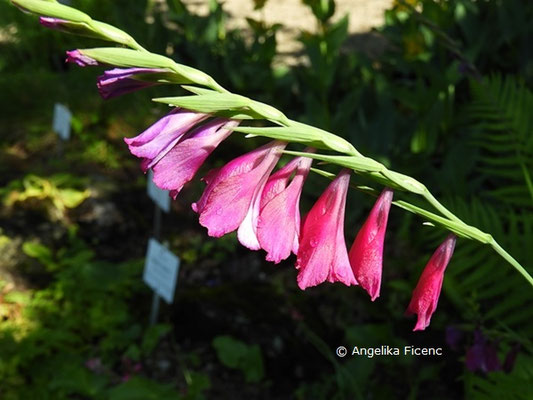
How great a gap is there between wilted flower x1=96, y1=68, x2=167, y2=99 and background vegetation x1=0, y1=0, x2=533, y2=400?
3.14 feet

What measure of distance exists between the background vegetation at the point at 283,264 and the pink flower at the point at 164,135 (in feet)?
2.93

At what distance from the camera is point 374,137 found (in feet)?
9.89

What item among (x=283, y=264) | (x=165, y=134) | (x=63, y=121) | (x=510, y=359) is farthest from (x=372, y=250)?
(x=63, y=121)

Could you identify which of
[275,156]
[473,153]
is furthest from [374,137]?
[275,156]

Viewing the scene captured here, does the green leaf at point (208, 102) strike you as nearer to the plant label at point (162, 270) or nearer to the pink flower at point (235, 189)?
the pink flower at point (235, 189)

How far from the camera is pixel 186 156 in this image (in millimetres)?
904

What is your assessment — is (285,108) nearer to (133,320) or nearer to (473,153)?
(473,153)

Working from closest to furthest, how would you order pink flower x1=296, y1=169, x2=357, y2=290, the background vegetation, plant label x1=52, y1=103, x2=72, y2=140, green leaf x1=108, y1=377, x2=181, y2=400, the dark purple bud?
pink flower x1=296, y1=169, x2=357, y2=290
the dark purple bud
green leaf x1=108, y1=377, x2=181, y2=400
the background vegetation
plant label x1=52, y1=103, x2=72, y2=140

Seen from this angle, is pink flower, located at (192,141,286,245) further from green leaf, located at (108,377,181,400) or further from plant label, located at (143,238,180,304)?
plant label, located at (143,238,180,304)

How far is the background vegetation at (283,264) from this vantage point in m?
2.20

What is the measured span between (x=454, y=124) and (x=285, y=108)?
0.89 m

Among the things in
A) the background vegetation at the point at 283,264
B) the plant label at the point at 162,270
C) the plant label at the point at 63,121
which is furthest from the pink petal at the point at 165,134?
the plant label at the point at 63,121

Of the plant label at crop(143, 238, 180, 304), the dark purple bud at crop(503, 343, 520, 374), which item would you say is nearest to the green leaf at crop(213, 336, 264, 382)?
the plant label at crop(143, 238, 180, 304)

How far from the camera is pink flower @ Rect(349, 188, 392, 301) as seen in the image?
89cm
